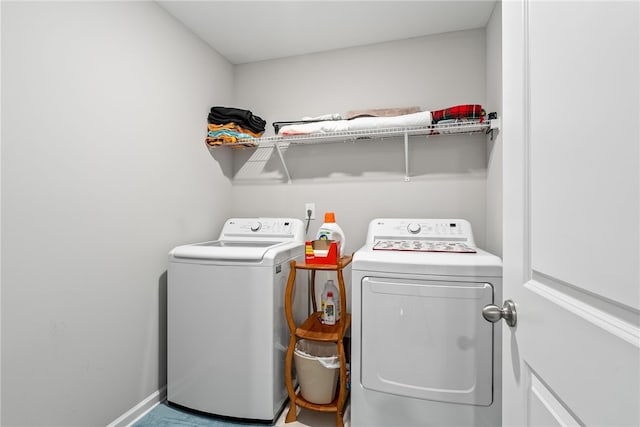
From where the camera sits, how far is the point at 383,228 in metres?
2.01

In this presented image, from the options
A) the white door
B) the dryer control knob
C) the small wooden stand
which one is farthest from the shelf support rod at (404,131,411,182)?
the white door

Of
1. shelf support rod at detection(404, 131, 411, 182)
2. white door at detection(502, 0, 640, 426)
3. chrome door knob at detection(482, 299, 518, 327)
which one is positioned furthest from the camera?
shelf support rod at detection(404, 131, 411, 182)

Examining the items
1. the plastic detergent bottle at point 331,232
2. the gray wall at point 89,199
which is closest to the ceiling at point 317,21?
the gray wall at point 89,199

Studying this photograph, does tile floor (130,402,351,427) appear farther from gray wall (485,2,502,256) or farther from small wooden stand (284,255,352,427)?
gray wall (485,2,502,256)

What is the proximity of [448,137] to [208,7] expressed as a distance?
1736mm

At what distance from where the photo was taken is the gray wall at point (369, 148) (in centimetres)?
207

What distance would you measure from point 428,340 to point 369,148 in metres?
1.36

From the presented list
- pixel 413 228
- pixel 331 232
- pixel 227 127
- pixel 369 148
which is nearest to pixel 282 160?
pixel 227 127

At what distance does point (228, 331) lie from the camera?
1652 mm

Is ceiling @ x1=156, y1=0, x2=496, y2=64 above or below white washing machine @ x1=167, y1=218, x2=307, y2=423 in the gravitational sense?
above

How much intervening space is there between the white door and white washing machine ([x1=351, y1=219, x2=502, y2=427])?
0.66m

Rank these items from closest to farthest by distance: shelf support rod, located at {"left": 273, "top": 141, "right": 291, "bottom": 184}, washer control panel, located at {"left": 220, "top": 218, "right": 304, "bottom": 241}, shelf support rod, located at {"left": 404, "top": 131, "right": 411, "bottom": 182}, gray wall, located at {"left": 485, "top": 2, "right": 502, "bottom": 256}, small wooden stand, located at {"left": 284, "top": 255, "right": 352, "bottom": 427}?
small wooden stand, located at {"left": 284, "top": 255, "right": 352, "bottom": 427} < gray wall, located at {"left": 485, "top": 2, "right": 502, "bottom": 256} < shelf support rod, located at {"left": 404, "top": 131, "right": 411, "bottom": 182} < washer control panel, located at {"left": 220, "top": 218, "right": 304, "bottom": 241} < shelf support rod, located at {"left": 273, "top": 141, "right": 291, "bottom": 184}

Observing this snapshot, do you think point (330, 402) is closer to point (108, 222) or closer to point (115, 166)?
point (108, 222)

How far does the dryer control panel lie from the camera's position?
1.89 m
